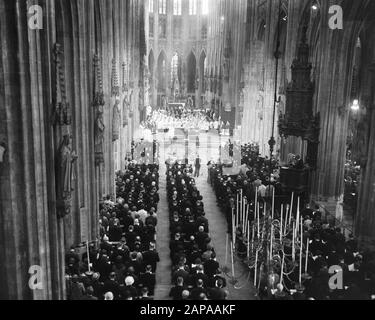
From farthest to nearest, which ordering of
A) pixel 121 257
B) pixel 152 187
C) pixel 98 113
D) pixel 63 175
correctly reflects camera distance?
1. pixel 152 187
2. pixel 98 113
3. pixel 121 257
4. pixel 63 175

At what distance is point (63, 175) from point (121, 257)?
3737 millimetres

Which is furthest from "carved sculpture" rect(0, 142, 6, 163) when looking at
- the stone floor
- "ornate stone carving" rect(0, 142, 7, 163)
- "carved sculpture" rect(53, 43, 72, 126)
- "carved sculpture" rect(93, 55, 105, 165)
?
"carved sculpture" rect(93, 55, 105, 165)

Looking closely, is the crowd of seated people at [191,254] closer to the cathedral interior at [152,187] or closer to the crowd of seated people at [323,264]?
the cathedral interior at [152,187]

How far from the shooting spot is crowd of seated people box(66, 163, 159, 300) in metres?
12.1

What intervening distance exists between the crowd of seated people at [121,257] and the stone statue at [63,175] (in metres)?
1.67

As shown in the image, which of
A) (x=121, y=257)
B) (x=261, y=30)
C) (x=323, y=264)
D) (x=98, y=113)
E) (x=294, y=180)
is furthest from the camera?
(x=261, y=30)

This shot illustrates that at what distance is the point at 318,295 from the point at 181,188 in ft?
40.2

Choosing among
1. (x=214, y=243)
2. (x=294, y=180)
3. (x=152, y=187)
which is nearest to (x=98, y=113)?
(x=152, y=187)

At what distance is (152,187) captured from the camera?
23516 millimetres

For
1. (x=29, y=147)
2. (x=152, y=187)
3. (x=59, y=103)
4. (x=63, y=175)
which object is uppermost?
(x=59, y=103)

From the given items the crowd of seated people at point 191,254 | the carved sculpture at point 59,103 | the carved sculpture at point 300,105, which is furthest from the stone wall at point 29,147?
the carved sculpture at point 300,105

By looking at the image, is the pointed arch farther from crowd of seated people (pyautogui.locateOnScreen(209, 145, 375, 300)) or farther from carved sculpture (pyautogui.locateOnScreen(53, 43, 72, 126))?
carved sculpture (pyautogui.locateOnScreen(53, 43, 72, 126))

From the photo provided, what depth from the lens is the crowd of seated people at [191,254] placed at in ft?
39.4

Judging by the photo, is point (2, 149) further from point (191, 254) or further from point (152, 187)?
point (152, 187)
